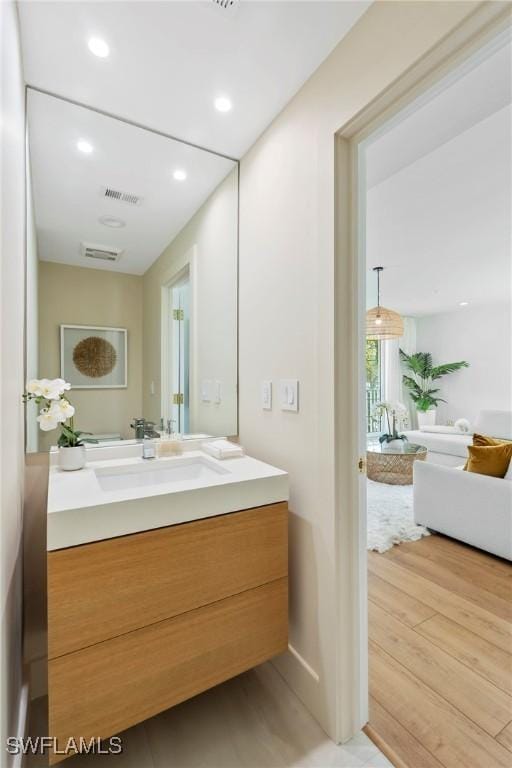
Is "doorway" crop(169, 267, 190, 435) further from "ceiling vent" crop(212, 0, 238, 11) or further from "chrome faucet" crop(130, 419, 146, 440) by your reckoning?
"ceiling vent" crop(212, 0, 238, 11)

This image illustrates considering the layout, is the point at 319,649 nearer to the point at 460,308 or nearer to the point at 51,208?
the point at 51,208

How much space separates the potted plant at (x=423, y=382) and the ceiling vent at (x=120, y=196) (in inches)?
265

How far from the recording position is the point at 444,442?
4.72 meters

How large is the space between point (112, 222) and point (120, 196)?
125 mm

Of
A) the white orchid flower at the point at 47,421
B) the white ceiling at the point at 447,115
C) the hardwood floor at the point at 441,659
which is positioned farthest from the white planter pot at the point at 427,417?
the white orchid flower at the point at 47,421

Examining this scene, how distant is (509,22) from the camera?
83cm

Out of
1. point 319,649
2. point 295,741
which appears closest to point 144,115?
point 319,649

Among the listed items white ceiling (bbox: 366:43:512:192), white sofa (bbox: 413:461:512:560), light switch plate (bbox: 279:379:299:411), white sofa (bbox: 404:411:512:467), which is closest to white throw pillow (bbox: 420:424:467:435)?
white sofa (bbox: 404:411:512:467)

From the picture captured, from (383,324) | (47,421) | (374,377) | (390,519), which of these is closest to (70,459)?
(47,421)

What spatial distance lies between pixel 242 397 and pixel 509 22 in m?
1.52

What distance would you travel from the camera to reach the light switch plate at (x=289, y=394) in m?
1.43

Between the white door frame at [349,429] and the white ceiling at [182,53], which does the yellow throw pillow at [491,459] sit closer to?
the white door frame at [349,429]

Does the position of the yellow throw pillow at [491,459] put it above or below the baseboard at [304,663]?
above

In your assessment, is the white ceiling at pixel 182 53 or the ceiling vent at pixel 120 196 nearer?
the white ceiling at pixel 182 53
